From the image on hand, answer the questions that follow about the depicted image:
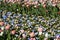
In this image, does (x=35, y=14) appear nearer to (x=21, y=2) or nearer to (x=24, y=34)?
(x=21, y=2)

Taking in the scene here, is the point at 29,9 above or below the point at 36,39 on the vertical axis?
below

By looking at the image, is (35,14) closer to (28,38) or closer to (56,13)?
(56,13)

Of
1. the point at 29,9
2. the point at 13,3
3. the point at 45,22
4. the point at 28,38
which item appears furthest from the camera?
the point at 13,3

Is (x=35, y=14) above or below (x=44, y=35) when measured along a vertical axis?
below

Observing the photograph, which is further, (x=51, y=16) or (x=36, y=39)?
(x=51, y=16)

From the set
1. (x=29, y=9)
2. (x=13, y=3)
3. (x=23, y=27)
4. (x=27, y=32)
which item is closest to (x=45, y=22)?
(x=23, y=27)

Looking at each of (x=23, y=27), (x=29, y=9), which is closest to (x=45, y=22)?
(x=23, y=27)

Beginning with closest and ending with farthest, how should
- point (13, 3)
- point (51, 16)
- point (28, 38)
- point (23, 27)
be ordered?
point (28, 38) < point (23, 27) < point (51, 16) < point (13, 3)

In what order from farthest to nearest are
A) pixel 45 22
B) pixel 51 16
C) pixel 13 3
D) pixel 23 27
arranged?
pixel 13 3 < pixel 51 16 < pixel 45 22 < pixel 23 27

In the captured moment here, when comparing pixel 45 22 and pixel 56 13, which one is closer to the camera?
pixel 45 22
